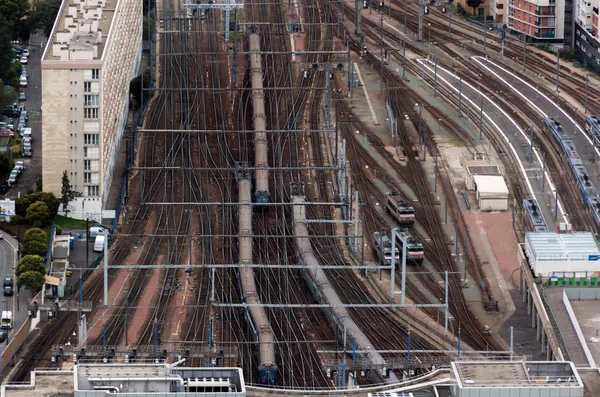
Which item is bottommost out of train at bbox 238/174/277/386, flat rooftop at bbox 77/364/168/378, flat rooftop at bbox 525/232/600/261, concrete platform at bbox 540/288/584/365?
train at bbox 238/174/277/386

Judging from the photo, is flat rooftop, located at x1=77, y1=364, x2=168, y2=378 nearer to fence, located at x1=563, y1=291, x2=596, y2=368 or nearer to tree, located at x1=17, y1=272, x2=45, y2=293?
fence, located at x1=563, y1=291, x2=596, y2=368

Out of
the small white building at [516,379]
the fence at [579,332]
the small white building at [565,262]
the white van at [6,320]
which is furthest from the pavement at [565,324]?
the white van at [6,320]

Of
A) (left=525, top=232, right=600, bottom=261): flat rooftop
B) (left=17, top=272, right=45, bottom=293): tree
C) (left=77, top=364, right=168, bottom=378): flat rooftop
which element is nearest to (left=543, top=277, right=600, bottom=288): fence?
(left=525, top=232, right=600, bottom=261): flat rooftop

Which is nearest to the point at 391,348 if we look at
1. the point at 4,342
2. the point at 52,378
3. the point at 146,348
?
the point at 146,348

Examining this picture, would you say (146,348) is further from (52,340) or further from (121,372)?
(121,372)

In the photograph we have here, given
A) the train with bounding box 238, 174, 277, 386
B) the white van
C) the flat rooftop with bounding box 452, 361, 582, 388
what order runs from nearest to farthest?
the flat rooftop with bounding box 452, 361, 582, 388
the train with bounding box 238, 174, 277, 386
the white van

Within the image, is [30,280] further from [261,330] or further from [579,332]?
[579,332]
